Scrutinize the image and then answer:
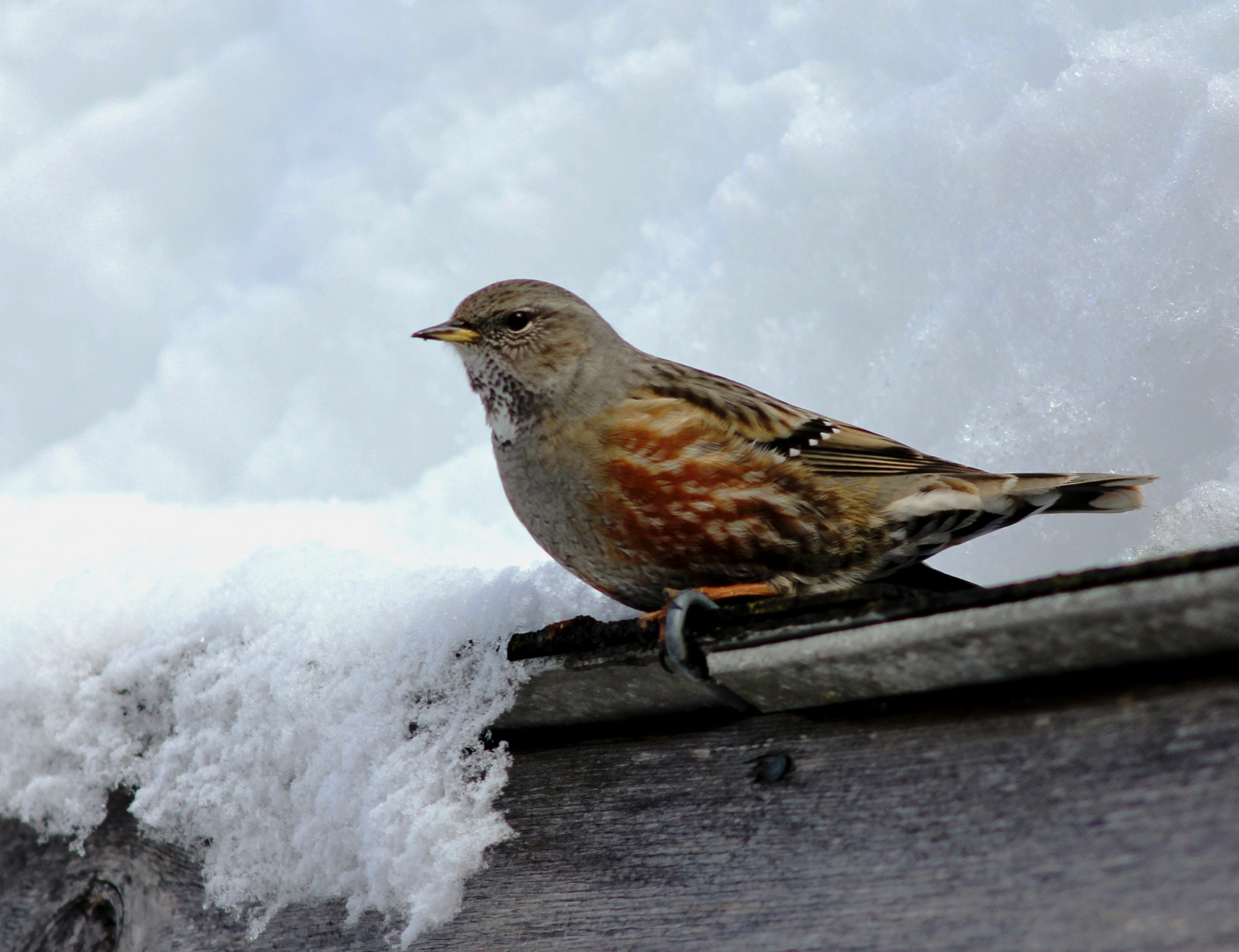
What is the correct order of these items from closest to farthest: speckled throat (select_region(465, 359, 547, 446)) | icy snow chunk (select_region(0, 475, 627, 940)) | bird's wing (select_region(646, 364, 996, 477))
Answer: icy snow chunk (select_region(0, 475, 627, 940)), bird's wing (select_region(646, 364, 996, 477)), speckled throat (select_region(465, 359, 547, 446))

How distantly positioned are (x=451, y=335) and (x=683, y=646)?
4.44ft

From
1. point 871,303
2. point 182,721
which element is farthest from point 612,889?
point 871,303

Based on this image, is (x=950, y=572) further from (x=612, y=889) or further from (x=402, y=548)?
(x=402, y=548)

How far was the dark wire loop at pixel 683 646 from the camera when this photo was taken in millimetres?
1589

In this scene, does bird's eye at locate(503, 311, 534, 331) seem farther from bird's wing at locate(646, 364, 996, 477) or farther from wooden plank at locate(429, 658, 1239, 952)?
wooden plank at locate(429, 658, 1239, 952)

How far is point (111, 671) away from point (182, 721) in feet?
0.86

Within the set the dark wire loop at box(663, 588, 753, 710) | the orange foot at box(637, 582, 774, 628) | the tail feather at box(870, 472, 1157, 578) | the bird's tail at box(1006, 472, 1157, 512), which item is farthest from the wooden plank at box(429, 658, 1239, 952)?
the bird's tail at box(1006, 472, 1157, 512)

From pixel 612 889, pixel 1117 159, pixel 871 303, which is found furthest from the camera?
pixel 871 303

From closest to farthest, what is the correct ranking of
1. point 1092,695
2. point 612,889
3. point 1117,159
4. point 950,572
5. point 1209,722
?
point 1209,722, point 1092,695, point 612,889, point 950,572, point 1117,159

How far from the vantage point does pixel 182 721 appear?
7.91 ft

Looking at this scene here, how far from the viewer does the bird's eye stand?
2633 millimetres

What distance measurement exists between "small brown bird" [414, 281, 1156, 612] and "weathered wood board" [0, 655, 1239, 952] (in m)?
0.41

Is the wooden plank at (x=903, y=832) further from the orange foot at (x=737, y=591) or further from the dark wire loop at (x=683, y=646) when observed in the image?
the orange foot at (x=737, y=591)

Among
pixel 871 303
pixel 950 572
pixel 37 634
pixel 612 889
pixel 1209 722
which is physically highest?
pixel 871 303
